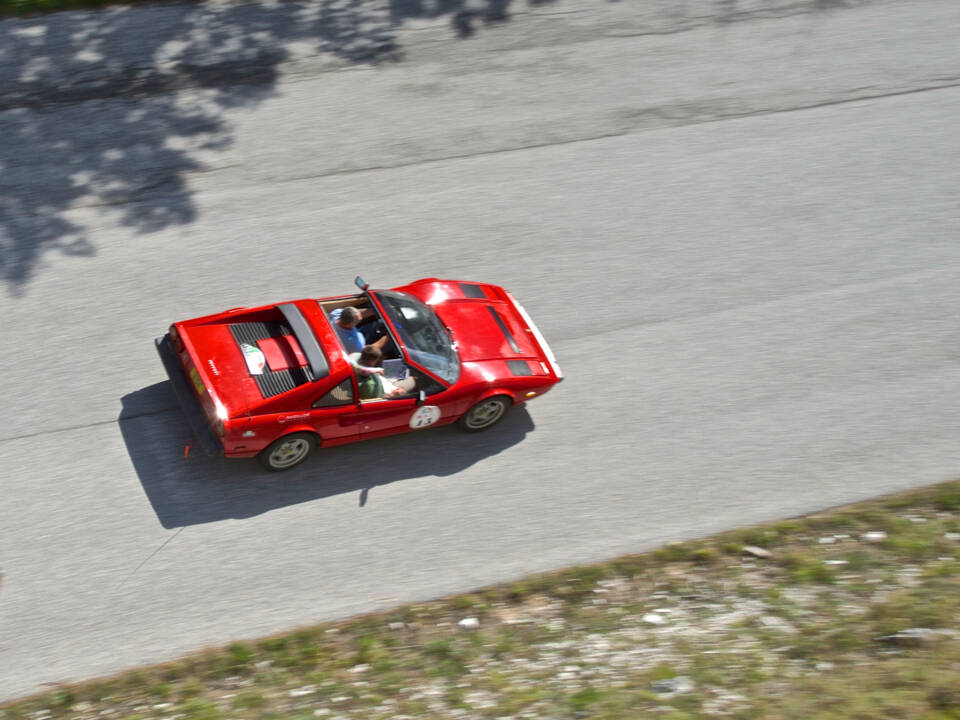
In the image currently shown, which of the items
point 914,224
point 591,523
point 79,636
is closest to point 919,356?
point 914,224

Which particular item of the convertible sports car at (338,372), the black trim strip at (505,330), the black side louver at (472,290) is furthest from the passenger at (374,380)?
the black side louver at (472,290)

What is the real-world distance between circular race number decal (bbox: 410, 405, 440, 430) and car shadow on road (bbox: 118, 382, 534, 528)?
38cm

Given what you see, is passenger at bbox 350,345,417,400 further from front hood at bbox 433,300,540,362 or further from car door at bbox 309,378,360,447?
front hood at bbox 433,300,540,362

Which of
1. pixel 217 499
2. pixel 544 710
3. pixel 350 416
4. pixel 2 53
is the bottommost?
pixel 544 710

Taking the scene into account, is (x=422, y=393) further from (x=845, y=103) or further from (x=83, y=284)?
(x=845, y=103)

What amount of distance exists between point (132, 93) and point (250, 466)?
6612mm

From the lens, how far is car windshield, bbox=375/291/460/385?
795cm

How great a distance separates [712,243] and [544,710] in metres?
6.69

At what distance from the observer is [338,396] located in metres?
7.54

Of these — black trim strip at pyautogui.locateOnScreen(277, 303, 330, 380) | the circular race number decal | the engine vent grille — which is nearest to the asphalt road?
the circular race number decal

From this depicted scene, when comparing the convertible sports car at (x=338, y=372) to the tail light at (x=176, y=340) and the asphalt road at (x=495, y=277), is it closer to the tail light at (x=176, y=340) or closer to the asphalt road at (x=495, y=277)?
the tail light at (x=176, y=340)

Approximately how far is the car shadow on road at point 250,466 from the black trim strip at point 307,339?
113 centimetres

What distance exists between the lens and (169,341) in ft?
26.3

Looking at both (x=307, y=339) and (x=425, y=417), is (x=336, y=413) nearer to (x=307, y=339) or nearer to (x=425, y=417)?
(x=307, y=339)
